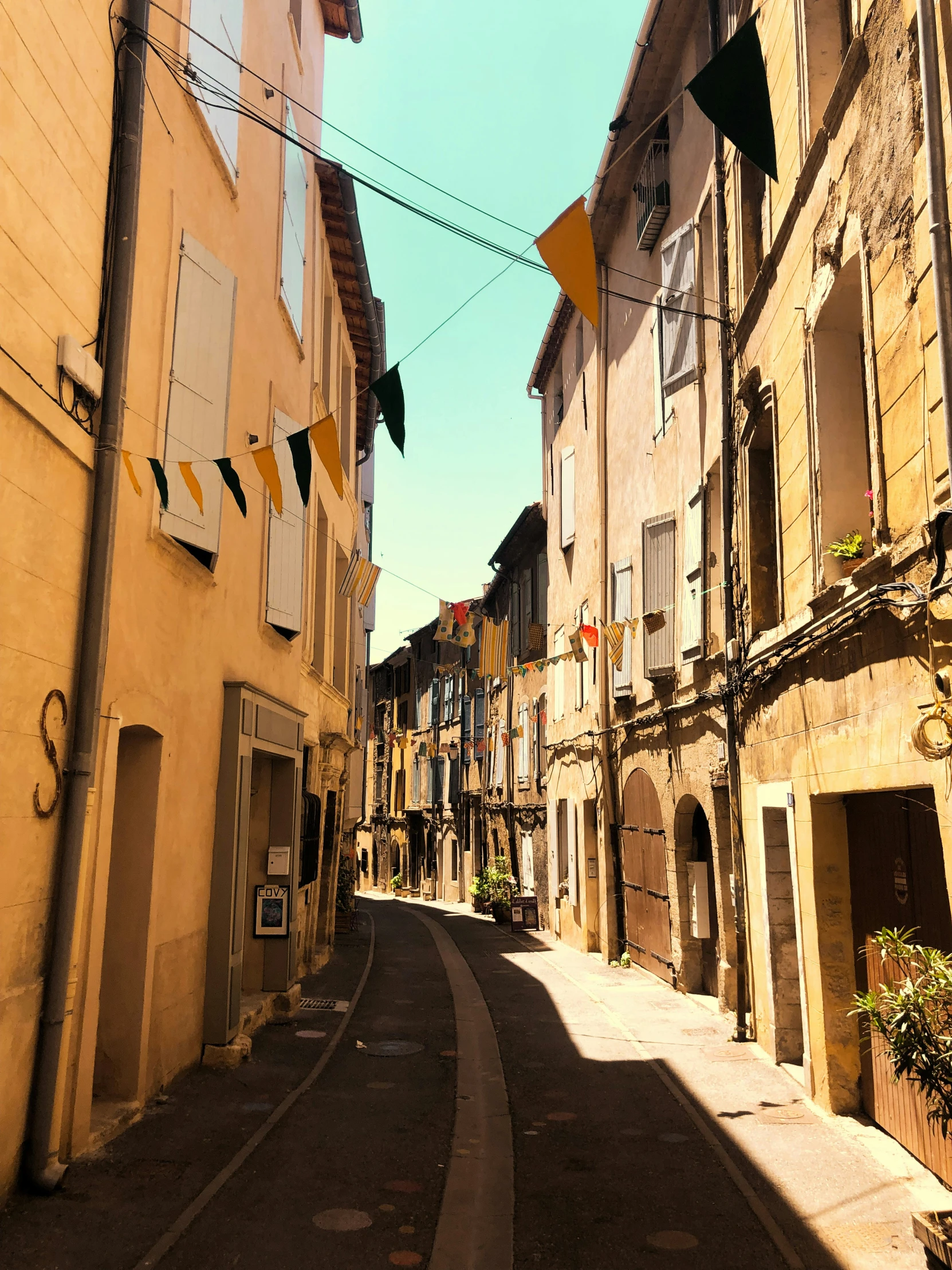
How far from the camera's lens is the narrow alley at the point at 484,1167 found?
4.66 metres

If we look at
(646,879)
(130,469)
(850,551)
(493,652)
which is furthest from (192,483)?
(493,652)

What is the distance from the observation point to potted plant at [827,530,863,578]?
6.60 m

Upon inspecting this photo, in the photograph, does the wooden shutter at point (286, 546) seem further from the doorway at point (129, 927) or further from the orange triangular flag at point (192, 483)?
the doorway at point (129, 927)

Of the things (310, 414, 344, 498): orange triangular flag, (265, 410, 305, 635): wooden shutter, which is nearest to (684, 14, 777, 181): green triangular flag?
(310, 414, 344, 498): orange triangular flag

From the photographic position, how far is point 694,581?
11.1 metres

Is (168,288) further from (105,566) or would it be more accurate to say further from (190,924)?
(190,924)

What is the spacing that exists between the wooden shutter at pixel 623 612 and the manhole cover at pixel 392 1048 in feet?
21.0

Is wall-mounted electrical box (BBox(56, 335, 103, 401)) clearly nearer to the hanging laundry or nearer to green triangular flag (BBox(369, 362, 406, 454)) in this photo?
green triangular flag (BBox(369, 362, 406, 454))

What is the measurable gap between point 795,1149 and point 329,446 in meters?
5.66

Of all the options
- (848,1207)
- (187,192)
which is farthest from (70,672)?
(848,1207)

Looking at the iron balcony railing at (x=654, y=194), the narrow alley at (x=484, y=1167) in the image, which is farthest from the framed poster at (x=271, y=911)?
the iron balcony railing at (x=654, y=194)

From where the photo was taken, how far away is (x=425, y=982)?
13.3 meters

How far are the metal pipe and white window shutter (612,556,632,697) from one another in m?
5.05

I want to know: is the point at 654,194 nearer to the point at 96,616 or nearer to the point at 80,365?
the point at 80,365
